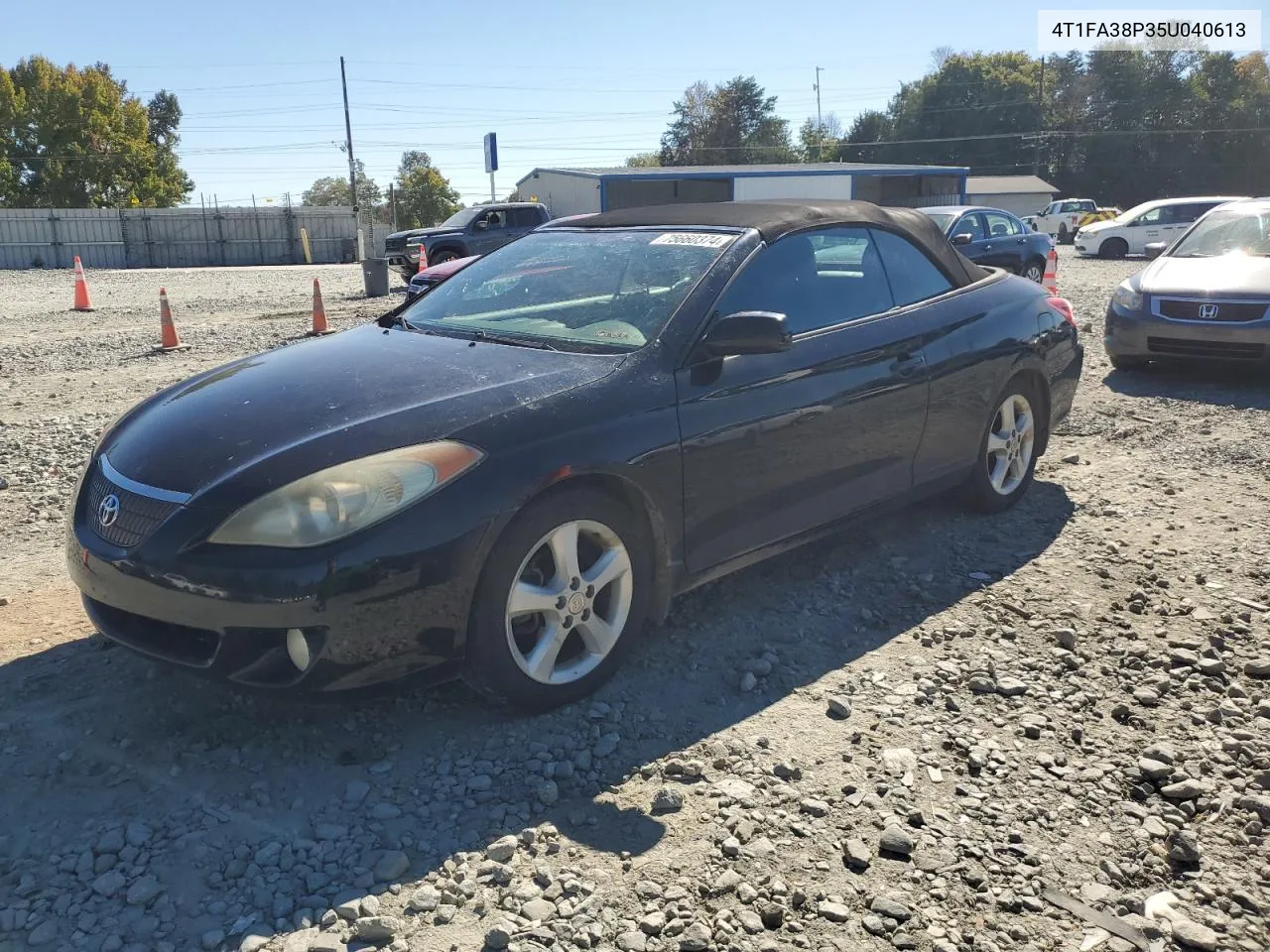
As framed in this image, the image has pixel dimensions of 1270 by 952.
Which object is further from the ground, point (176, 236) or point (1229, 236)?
point (176, 236)

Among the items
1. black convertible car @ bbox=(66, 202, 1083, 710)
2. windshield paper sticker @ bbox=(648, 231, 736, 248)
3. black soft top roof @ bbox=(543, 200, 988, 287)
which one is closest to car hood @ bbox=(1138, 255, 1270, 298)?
black soft top roof @ bbox=(543, 200, 988, 287)

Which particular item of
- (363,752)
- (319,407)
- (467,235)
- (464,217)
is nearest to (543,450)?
(319,407)

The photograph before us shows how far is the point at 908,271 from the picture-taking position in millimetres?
4734

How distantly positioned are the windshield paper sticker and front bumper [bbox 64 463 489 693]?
1695mm

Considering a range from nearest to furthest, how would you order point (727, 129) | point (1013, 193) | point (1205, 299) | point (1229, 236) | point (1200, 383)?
point (1205, 299), point (1200, 383), point (1229, 236), point (1013, 193), point (727, 129)

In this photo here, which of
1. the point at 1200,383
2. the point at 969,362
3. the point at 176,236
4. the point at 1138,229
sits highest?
the point at 176,236

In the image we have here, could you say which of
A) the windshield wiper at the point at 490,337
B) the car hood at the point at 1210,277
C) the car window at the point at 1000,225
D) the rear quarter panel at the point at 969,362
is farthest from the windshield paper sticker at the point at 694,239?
the car window at the point at 1000,225

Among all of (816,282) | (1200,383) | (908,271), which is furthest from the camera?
(1200,383)

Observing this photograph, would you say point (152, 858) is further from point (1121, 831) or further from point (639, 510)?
point (1121, 831)

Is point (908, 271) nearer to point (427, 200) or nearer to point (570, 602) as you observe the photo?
point (570, 602)

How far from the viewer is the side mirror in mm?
3594

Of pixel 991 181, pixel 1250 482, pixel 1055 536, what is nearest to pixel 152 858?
pixel 1055 536

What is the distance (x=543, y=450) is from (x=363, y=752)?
1053 millimetres

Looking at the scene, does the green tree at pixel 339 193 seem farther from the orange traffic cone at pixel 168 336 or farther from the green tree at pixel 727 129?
the orange traffic cone at pixel 168 336
